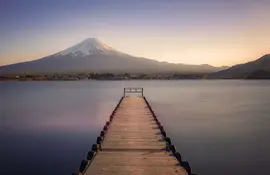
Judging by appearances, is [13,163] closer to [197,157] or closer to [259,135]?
[197,157]

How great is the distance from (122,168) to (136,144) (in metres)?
3.22

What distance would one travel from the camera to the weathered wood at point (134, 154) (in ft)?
32.3

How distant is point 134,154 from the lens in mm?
11703

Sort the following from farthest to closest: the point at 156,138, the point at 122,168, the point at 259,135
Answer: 1. the point at 259,135
2. the point at 156,138
3. the point at 122,168

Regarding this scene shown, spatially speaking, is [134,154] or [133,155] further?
[134,154]

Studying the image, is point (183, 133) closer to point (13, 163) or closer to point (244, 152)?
point (244, 152)

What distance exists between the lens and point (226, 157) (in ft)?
56.4

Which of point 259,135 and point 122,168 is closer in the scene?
point 122,168

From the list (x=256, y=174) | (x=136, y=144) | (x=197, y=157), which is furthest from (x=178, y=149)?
(x=136, y=144)

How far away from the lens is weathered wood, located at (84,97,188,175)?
984 centimetres

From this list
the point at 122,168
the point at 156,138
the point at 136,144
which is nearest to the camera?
the point at 122,168

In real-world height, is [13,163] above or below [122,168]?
below

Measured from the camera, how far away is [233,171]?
594 inches

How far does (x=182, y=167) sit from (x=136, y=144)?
3.44 m
